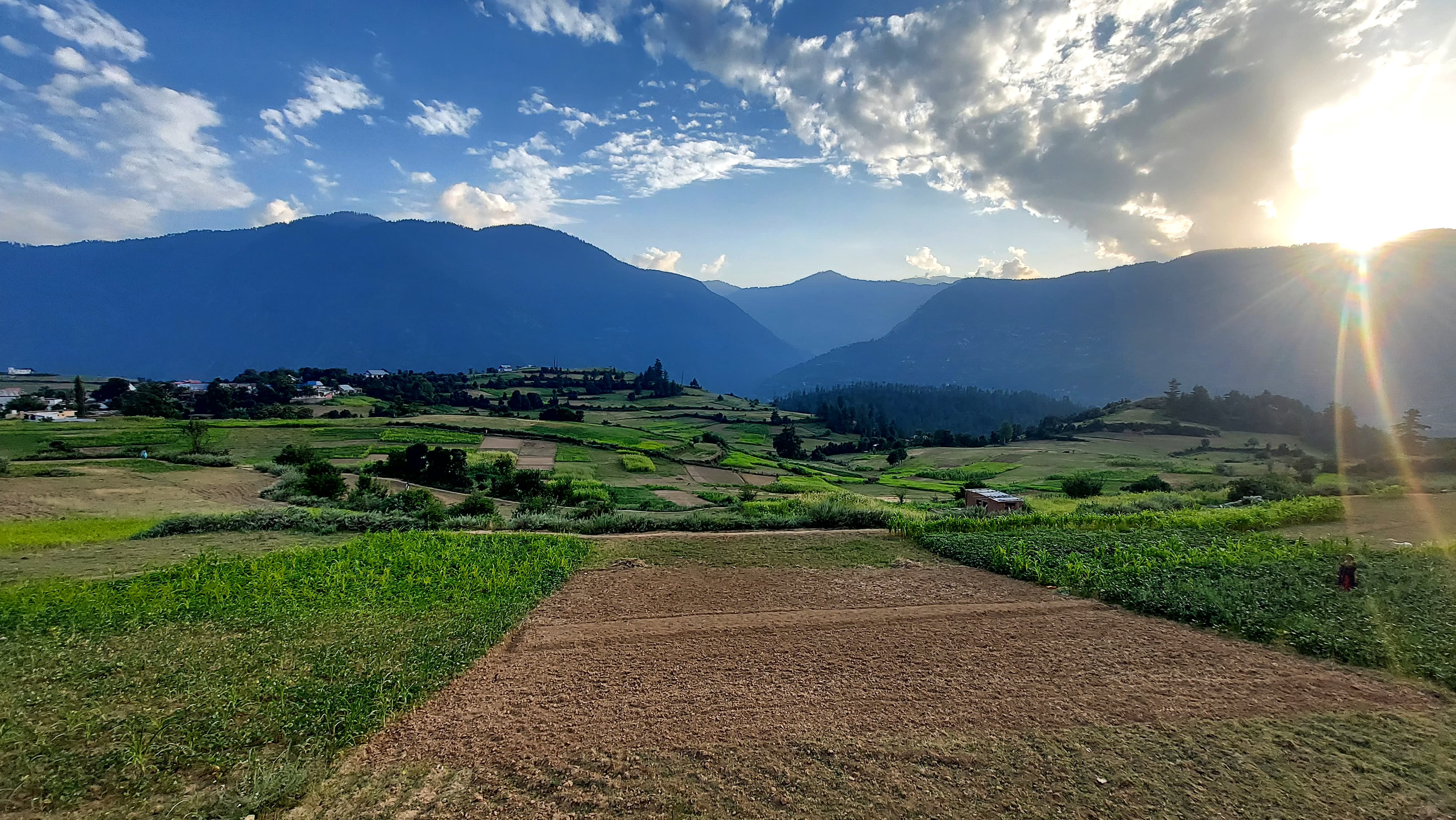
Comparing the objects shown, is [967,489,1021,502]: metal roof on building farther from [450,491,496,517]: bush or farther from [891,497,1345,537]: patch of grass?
[450,491,496,517]: bush

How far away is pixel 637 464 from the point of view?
54.2 m

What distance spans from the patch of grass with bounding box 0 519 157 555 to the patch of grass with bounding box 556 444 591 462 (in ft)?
106

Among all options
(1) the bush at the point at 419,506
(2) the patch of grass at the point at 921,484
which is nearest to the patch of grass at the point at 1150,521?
(1) the bush at the point at 419,506

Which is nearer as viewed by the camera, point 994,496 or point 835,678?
point 835,678

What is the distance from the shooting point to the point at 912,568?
19.3 m

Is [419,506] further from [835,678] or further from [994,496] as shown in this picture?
[994,496]

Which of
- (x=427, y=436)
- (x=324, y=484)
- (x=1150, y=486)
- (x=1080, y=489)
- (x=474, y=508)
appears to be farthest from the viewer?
(x=427, y=436)

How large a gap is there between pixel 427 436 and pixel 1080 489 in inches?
2441

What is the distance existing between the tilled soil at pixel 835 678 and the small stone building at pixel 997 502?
16.8 metres

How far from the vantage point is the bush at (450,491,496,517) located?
30.5m

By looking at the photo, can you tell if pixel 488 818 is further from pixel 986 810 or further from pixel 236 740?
pixel 986 810

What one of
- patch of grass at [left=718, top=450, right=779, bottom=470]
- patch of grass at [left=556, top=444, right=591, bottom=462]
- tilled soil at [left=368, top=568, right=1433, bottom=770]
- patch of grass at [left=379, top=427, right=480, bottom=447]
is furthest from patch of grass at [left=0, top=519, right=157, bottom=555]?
patch of grass at [left=718, top=450, right=779, bottom=470]

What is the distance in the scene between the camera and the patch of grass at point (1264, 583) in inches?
473

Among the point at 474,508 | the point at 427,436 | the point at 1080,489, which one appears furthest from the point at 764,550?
the point at 427,436
